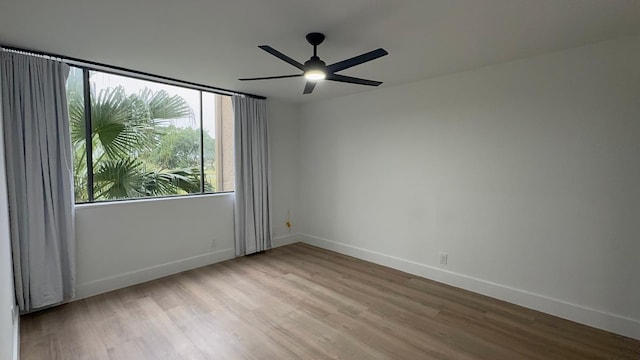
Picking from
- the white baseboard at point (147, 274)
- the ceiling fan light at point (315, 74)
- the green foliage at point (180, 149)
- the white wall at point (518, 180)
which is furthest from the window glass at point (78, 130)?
the white wall at point (518, 180)

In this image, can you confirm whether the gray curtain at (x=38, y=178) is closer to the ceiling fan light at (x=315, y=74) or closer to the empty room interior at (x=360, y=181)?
the empty room interior at (x=360, y=181)

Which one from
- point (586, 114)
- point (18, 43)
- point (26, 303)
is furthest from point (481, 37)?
point (26, 303)

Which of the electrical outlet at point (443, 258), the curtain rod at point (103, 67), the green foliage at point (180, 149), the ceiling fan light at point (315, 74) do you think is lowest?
the electrical outlet at point (443, 258)

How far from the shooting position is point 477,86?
3141 mm

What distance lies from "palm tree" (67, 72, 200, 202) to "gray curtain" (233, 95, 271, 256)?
28.7 inches

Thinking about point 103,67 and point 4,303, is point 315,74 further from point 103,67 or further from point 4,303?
point 4,303

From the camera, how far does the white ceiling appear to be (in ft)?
6.30

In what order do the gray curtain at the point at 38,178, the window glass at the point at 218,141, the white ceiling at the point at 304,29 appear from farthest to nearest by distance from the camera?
the window glass at the point at 218,141 → the gray curtain at the point at 38,178 → the white ceiling at the point at 304,29

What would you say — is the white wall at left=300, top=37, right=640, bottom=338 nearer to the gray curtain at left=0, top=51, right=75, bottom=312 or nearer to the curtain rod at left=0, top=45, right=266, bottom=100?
the curtain rod at left=0, top=45, right=266, bottom=100

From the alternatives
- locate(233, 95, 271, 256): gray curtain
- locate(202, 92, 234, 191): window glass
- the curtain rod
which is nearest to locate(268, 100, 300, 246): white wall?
locate(233, 95, 271, 256): gray curtain

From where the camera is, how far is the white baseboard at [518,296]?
8.05 ft

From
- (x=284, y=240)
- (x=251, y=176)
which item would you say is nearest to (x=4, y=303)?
(x=251, y=176)

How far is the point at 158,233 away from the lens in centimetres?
363

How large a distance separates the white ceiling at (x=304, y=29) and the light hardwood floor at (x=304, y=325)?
2.40 metres
